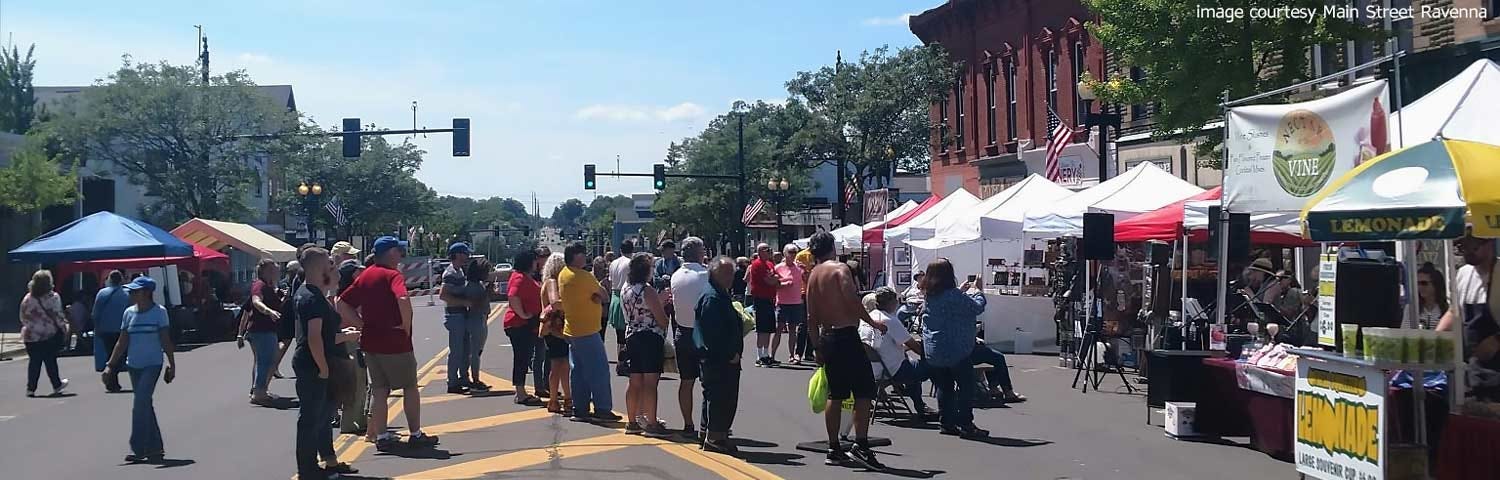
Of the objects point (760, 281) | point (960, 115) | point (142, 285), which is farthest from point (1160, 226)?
point (960, 115)

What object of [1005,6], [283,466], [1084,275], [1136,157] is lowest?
[283,466]

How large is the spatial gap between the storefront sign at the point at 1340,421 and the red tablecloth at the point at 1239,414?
119 centimetres

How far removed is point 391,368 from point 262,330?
478 cm

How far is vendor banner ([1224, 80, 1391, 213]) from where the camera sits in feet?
31.7

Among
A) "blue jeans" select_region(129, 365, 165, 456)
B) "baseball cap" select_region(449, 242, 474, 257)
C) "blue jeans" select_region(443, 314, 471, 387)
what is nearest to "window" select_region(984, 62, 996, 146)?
"baseball cap" select_region(449, 242, 474, 257)

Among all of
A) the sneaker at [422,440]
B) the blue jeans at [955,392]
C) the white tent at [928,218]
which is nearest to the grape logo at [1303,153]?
the blue jeans at [955,392]

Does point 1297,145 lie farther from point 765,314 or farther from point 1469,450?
point 765,314

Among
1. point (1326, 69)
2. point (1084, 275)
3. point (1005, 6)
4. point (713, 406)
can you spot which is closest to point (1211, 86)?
point (1084, 275)

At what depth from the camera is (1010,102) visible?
38.8m

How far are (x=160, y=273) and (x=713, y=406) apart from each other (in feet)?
72.9

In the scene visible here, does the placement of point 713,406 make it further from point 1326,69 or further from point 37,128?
point 37,128

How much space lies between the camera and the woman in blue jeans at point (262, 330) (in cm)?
1412

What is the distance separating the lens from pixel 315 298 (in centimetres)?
891

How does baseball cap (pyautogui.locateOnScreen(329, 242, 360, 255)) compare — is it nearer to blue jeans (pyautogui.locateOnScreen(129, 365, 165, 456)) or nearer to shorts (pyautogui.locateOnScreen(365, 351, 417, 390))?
blue jeans (pyautogui.locateOnScreen(129, 365, 165, 456))
